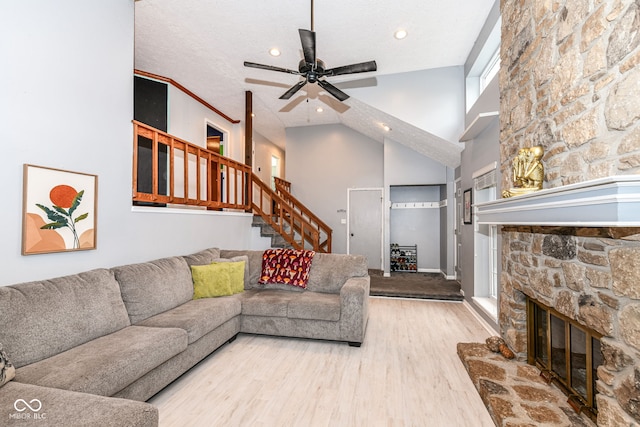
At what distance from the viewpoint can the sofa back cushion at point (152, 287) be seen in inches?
99.3

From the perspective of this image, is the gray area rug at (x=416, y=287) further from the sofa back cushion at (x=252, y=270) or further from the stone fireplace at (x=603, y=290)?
the stone fireplace at (x=603, y=290)

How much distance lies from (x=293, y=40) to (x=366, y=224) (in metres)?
4.38

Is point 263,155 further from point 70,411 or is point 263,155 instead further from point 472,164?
point 70,411

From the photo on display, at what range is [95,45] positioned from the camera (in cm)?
273

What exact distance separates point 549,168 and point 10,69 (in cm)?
389

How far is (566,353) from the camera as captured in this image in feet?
6.52

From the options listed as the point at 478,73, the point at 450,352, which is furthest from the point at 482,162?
the point at 450,352

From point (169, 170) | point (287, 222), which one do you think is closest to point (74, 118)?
point (169, 170)

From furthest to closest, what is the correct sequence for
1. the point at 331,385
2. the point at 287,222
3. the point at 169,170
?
1. the point at 287,222
2. the point at 169,170
3. the point at 331,385

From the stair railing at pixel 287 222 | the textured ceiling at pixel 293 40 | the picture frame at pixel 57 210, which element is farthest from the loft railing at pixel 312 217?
the picture frame at pixel 57 210

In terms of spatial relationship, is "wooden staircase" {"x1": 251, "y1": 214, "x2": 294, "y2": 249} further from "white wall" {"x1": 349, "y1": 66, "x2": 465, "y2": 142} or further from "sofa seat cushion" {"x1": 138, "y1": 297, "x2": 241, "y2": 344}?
"white wall" {"x1": 349, "y1": 66, "x2": 465, "y2": 142}

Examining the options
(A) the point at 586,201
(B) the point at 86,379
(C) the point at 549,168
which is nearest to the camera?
(A) the point at 586,201

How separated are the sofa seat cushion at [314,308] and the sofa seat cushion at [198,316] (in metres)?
0.61

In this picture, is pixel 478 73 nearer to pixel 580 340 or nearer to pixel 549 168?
pixel 549 168
